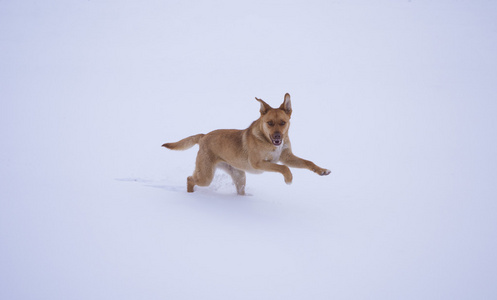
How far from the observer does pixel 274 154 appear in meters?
5.52

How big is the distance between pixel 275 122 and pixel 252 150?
622 millimetres

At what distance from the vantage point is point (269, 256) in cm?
377

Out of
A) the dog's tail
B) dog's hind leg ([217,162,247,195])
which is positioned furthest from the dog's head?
the dog's tail

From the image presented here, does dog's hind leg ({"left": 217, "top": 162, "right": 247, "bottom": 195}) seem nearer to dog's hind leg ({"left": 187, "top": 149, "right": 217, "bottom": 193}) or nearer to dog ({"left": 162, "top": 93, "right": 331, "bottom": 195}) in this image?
dog ({"left": 162, "top": 93, "right": 331, "bottom": 195})

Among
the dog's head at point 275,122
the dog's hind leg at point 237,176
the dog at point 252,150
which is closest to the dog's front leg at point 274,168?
the dog at point 252,150

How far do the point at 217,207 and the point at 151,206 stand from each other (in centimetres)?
101

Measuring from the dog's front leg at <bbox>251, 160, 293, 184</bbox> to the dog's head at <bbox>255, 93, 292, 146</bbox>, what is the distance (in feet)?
1.20

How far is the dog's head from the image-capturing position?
512 centimetres

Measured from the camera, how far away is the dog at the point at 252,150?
530cm

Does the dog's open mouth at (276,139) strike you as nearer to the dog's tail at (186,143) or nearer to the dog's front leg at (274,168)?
the dog's front leg at (274,168)

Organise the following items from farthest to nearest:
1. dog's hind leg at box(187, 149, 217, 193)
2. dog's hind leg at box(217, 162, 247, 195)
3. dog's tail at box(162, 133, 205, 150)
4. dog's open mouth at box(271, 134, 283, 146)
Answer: dog's tail at box(162, 133, 205, 150)
dog's hind leg at box(217, 162, 247, 195)
dog's hind leg at box(187, 149, 217, 193)
dog's open mouth at box(271, 134, 283, 146)

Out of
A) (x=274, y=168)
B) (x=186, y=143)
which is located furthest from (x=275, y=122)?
(x=186, y=143)

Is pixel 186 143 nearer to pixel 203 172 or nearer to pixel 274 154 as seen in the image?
pixel 203 172

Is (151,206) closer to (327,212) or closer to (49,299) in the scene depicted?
(49,299)
